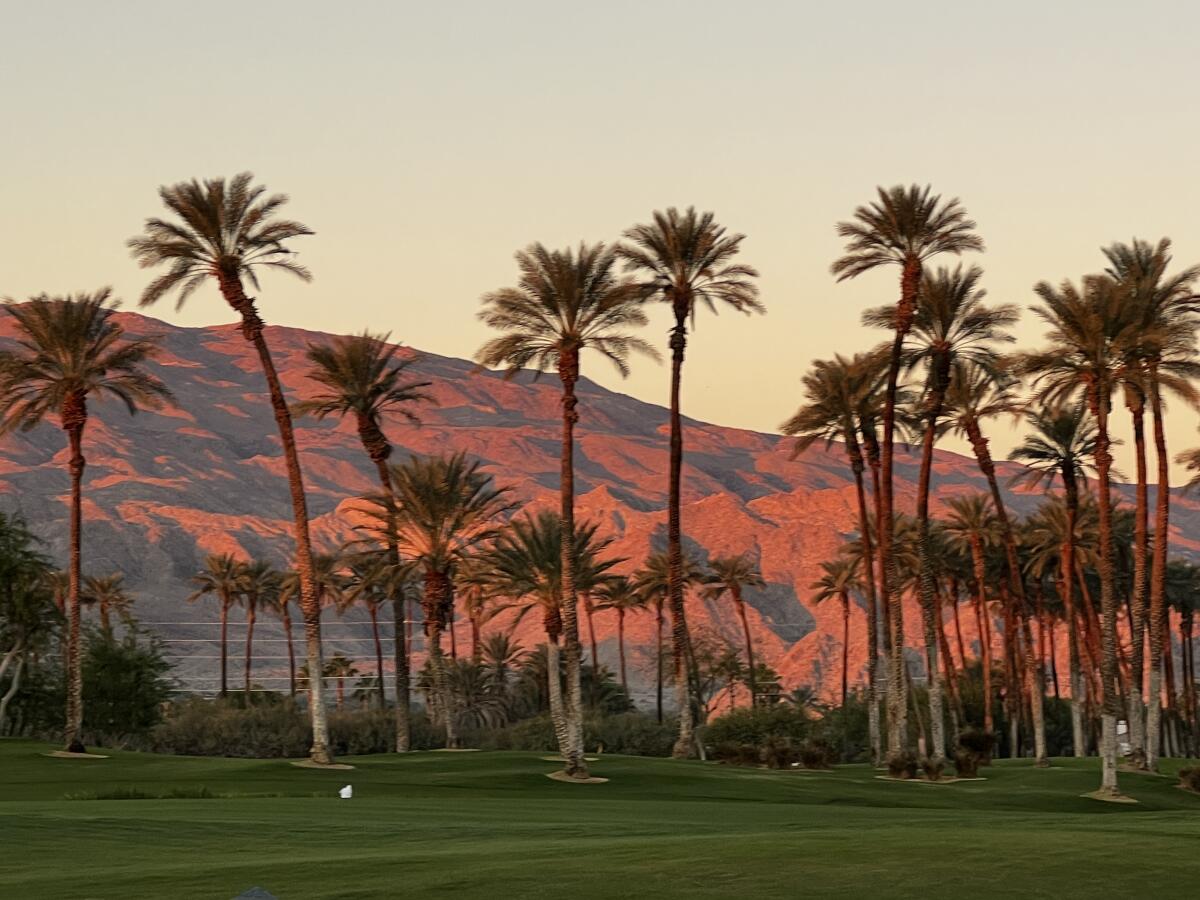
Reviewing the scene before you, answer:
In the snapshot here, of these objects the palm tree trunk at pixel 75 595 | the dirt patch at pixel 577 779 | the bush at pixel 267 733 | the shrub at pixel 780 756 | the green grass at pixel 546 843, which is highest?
the palm tree trunk at pixel 75 595

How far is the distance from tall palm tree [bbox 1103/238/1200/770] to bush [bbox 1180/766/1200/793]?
6.55 metres

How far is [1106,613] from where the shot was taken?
6175 cm

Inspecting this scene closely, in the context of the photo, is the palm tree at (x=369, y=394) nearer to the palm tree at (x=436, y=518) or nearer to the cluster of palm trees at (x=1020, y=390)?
the palm tree at (x=436, y=518)

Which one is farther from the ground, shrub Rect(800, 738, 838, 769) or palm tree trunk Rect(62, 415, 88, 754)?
palm tree trunk Rect(62, 415, 88, 754)

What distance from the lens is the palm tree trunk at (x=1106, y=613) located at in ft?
181

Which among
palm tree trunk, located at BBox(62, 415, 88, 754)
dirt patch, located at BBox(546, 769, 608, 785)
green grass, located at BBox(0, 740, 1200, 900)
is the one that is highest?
palm tree trunk, located at BBox(62, 415, 88, 754)

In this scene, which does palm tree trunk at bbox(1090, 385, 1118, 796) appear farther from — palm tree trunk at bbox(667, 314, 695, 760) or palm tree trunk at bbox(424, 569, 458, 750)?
palm tree trunk at bbox(424, 569, 458, 750)

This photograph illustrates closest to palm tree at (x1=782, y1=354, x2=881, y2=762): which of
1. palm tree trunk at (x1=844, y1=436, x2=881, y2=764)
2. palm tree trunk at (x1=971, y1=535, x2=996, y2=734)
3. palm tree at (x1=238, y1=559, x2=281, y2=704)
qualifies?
palm tree trunk at (x1=844, y1=436, x2=881, y2=764)

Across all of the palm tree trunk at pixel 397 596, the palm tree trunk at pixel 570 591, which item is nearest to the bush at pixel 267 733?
the palm tree trunk at pixel 397 596

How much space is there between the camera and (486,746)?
300ft

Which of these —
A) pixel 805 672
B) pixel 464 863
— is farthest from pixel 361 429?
pixel 805 672

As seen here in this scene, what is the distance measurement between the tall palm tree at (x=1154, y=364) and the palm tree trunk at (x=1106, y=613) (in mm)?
1573

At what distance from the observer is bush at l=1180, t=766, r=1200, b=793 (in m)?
57.8

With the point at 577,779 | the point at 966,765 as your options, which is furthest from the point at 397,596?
the point at 966,765
